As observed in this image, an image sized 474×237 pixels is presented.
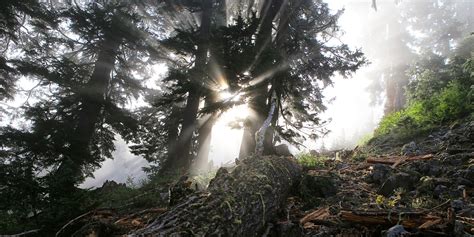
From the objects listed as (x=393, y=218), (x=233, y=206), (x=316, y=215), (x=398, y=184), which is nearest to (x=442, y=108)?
(x=398, y=184)

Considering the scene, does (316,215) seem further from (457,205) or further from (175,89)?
(175,89)

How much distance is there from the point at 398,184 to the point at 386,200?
61 centimetres

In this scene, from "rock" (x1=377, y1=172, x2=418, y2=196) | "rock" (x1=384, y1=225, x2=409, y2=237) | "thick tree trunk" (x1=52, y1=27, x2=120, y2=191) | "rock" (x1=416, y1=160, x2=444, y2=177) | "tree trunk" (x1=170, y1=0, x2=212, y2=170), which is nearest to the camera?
"rock" (x1=384, y1=225, x2=409, y2=237)

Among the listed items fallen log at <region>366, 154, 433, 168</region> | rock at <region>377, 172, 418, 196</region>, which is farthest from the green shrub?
rock at <region>377, 172, 418, 196</region>

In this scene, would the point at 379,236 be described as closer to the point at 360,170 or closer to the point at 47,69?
the point at 360,170


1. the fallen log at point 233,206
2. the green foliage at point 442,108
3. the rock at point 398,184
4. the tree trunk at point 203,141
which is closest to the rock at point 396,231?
the fallen log at point 233,206

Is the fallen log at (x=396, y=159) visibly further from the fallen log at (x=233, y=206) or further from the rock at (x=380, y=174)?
the fallen log at (x=233, y=206)

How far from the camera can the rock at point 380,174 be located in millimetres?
6266

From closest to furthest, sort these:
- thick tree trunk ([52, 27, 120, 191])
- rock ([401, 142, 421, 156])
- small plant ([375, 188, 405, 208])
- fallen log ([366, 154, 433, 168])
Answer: small plant ([375, 188, 405, 208]) → fallen log ([366, 154, 433, 168]) → rock ([401, 142, 421, 156]) → thick tree trunk ([52, 27, 120, 191])

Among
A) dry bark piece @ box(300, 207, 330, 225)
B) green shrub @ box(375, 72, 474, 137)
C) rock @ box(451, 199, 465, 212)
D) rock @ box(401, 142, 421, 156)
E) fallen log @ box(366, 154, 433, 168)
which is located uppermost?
green shrub @ box(375, 72, 474, 137)

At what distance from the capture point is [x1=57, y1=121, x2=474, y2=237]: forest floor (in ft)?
12.2

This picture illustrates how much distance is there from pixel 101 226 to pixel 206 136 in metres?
10.6

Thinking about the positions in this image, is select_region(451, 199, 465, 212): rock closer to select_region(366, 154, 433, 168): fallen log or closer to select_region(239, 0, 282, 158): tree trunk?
select_region(366, 154, 433, 168): fallen log

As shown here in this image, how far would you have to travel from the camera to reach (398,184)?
18.2 ft
